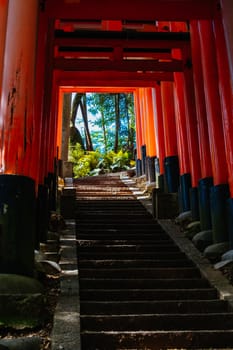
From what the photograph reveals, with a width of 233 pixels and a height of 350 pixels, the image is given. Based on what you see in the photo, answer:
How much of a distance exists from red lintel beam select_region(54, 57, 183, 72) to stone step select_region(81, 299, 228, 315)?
22.1 ft

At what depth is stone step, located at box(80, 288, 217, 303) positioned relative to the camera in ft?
18.8

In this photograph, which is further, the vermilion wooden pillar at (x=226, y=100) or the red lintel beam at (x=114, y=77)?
the red lintel beam at (x=114, y=77)

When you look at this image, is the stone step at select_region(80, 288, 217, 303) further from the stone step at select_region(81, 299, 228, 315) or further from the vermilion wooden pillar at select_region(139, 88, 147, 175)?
the vermilion wooden pillar at select_region(139, 88, 147, 175)

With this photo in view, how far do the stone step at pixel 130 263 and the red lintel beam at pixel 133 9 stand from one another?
470cm

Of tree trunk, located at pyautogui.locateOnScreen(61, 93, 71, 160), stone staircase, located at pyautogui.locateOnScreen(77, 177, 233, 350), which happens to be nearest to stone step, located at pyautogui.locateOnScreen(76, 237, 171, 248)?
stone staircase, located at pyautogui.locateOnScreen(77, 177, 233, 350)

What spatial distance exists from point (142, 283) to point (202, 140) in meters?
3.78

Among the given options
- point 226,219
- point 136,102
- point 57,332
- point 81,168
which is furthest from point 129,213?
point 81,168

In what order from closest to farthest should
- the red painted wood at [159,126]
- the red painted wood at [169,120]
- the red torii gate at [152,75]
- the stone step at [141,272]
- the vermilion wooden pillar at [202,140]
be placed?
1. the red torii gate at [152,75]
2. the stone step at [141,272]
3. the vermilion wooden pillar at [202,140]
4. the red painted wood at [169,120]
5. the red painted wood at [159,126]

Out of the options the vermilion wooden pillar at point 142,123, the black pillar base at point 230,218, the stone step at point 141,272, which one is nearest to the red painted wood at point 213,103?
the black pillar base at point 230,218

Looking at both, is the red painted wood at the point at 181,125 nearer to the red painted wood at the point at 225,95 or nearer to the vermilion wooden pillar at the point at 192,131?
the vermilion wooden pillar at the point at 192,131

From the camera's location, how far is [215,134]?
8094 millimetres

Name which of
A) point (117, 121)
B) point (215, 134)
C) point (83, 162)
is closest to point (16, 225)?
point (215, 134)

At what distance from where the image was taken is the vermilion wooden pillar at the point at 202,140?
27.6ft

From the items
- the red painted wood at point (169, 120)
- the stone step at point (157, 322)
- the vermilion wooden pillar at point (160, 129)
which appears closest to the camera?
the stone step at point (157, 322)
